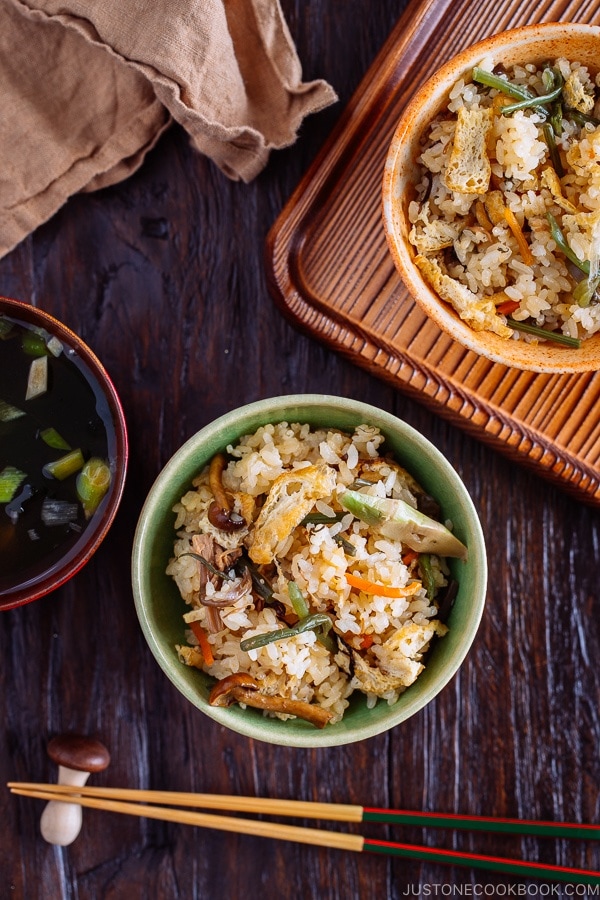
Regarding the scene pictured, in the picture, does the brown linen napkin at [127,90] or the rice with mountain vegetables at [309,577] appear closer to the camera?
the rice with mountain vegetables at [309,577]

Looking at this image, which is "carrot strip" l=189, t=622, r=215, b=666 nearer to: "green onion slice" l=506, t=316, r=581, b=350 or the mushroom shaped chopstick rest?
the mushroom shaped chopstick rest

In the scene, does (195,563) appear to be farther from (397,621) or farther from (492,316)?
(492,316)

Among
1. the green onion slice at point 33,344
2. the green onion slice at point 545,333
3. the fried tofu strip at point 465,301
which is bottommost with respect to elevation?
the green onion slice at point 33,344

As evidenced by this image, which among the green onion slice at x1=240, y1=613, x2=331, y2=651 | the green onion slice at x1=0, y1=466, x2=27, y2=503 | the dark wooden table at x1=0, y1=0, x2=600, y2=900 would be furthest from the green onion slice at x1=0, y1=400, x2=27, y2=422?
the green onion slice at x1=240, y1=613, x2=331, y2=651

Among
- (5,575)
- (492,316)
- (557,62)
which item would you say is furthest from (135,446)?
(557,62)

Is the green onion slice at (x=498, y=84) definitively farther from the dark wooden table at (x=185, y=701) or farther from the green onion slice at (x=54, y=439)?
the green onion slice at (x=54, y=439)

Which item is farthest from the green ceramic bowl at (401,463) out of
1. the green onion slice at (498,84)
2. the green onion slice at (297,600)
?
the green onion slice at (498,84)

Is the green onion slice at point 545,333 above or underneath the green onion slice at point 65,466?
above

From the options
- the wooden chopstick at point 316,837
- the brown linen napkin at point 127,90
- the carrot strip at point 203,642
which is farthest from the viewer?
the wooden chopstick at point 316,837
